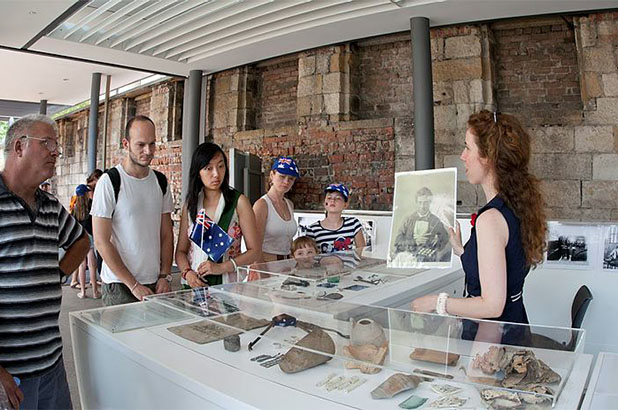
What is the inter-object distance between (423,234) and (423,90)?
3560 mm

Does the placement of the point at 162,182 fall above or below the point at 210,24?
below

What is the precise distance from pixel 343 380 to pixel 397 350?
25cm

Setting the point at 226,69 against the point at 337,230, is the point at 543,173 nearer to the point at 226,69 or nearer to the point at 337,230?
the point at 337,230

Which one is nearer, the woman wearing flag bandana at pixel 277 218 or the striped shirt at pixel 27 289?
the striped shirt at pixel 27 289

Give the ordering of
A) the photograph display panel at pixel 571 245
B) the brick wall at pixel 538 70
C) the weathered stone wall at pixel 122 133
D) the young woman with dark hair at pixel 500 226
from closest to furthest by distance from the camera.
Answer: the young woman with dark hair at pixel 500 226 → the photograph display panel at pixel 571 245 → the brick wall at pixel 538 70 → the weathered stone wall at pixel 122 133

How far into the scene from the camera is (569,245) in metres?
3.71

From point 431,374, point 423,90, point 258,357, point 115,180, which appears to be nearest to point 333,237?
point 115,180

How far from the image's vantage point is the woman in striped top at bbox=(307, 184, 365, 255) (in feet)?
11.2

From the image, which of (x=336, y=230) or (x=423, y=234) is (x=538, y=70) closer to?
(x=336, y=230)

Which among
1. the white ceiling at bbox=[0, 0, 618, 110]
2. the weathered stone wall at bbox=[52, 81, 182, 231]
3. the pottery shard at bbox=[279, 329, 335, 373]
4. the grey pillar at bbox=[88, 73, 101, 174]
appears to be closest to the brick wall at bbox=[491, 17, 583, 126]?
the white ceiling at bbox=[0, 0, 618, 110]

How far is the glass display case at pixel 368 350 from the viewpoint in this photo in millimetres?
1134

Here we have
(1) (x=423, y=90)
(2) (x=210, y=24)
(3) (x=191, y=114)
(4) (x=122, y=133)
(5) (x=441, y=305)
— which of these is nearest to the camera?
(5) (x=441, y=305)

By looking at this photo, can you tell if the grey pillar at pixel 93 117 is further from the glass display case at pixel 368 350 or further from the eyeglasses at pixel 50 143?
the glass display case at pixel 368 350

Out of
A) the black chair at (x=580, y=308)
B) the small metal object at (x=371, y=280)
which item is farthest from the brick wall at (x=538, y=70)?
the small metal object at (x=371, y=280)
